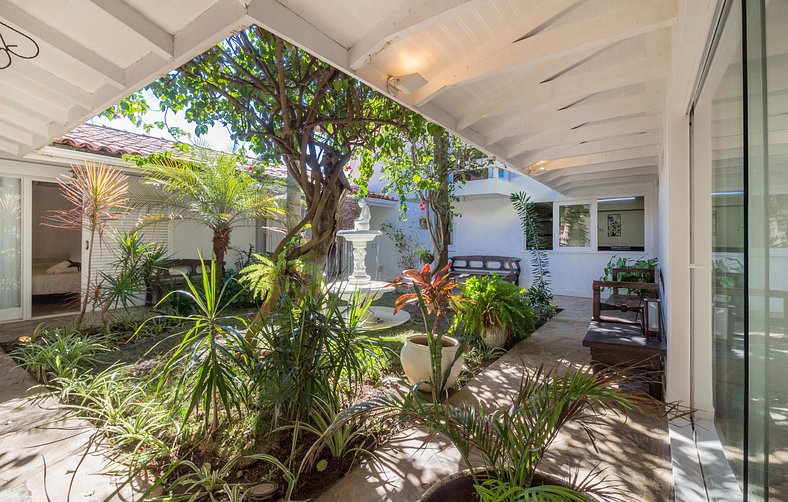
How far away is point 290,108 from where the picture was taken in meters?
4.50

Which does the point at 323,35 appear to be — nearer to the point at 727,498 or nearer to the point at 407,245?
the point at 727,498

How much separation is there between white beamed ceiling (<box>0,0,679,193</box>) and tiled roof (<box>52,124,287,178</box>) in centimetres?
202

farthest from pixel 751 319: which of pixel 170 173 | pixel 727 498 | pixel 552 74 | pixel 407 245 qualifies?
pixel 407 245

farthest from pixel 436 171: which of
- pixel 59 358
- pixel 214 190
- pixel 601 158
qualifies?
pixel 59 358

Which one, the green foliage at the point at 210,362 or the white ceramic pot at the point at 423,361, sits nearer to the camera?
the green foliage at the point at 210,362

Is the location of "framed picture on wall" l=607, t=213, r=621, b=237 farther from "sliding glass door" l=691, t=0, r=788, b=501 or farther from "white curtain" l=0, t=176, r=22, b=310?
"white curtain" l=0, t=176, r=22, b=310

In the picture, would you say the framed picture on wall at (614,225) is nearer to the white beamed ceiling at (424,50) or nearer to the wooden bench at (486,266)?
the wooden bench at (486,266)

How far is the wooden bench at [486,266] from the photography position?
Answer: 10664 mm

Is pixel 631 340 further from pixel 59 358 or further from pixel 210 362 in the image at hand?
pixel 59 358

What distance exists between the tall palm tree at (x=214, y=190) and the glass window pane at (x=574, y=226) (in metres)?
7.54

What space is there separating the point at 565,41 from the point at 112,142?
8.60 m

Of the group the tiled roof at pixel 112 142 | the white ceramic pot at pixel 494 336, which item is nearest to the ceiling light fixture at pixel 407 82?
the white ceramic pot at pixel 494 336

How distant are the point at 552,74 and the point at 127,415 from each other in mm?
4416

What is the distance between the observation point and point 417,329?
5918 mm
